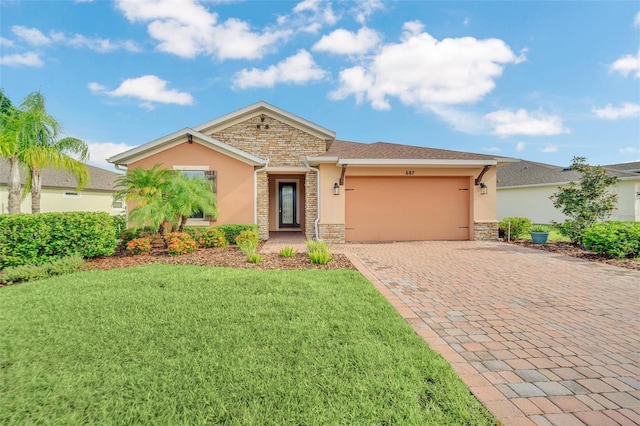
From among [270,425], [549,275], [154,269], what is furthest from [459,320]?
[154,269]

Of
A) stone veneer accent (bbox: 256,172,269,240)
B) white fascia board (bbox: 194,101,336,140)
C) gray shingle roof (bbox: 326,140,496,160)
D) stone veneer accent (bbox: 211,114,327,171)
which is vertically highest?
white fascia board (bbox: 194,101,336,140)

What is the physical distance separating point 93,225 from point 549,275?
37.7ft

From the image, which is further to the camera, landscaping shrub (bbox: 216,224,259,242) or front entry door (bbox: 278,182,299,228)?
front entry door (bbox: 278,182,299,228)

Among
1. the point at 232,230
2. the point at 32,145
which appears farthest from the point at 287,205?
the point at 32,145

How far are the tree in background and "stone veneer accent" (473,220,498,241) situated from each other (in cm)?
215

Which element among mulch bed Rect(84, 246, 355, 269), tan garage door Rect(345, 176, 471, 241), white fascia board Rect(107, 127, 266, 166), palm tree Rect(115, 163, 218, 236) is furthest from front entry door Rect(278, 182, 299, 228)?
mulch bed Rect(84, 246, 355, 269)

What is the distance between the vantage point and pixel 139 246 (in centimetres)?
866

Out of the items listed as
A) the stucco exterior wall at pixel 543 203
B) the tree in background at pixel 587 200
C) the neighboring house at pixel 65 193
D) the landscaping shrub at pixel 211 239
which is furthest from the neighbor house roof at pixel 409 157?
the neighboring house at pixel 65 193

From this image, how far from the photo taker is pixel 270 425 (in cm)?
204

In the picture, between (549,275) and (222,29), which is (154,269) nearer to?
(549,275)

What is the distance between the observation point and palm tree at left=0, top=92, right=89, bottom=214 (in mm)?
10227

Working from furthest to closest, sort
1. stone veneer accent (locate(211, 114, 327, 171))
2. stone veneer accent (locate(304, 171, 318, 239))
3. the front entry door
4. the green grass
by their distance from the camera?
the front entry door → stone veneer accent (locate(211, 114, 327, 171)) → stone veneer accent (locate(304, 171, 318, 239)) → the green grass

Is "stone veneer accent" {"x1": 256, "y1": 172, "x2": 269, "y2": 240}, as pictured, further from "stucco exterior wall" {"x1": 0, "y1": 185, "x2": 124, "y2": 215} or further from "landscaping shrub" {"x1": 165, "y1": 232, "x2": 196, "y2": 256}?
"stucco exterior wall" {"x1": 0, "y1": 185, "x2": 124, "y2": 215}

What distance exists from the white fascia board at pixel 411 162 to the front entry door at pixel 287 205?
5.32 meters
